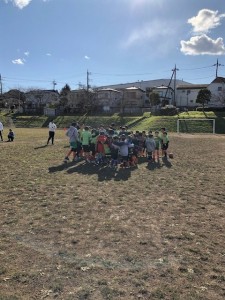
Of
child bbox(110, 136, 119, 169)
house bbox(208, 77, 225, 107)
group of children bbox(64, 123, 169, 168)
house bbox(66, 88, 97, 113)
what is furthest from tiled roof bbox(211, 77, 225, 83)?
child bbox(110, 136, 119, 169)

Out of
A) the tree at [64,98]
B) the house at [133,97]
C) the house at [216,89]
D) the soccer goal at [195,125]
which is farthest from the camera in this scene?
the house at [133,97]

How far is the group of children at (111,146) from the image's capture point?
1500cm

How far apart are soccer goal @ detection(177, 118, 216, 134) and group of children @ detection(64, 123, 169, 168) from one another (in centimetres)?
2577

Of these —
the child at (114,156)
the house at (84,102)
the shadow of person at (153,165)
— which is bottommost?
the shadow of person at (153,165)

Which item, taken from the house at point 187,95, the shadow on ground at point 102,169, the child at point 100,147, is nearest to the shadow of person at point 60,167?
the shadow on ground at point 102,169

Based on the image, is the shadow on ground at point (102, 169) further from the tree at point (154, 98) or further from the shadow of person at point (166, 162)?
the tree at point (154, 98)

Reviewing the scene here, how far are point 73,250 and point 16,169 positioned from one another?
340 inches

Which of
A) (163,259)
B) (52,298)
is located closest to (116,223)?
(163,259)

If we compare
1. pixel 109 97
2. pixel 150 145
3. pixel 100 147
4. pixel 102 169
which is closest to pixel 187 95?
pixel 109 97

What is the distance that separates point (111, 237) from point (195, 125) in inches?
1590

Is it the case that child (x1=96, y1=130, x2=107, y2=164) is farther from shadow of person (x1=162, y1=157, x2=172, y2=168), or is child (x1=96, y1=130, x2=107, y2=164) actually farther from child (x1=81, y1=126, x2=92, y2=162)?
shadow of person (x1=162, y1=157, x2=172, y2=168)

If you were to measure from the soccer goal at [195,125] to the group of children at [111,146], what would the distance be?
25766mm

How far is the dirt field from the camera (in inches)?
194

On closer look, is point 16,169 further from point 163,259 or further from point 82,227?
point 163,259
